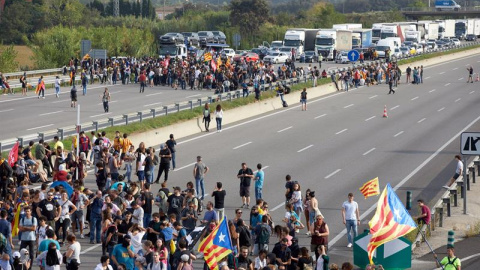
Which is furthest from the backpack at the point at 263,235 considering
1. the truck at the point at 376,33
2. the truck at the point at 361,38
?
the truck at the point at 376,33

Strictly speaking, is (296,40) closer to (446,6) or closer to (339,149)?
(339,149)

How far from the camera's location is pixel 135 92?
186 ft

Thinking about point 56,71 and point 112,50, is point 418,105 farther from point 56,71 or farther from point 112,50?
point 112,50

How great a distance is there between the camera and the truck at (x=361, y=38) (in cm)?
9662

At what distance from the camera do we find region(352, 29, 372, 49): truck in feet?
317

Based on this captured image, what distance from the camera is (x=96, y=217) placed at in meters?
22.3

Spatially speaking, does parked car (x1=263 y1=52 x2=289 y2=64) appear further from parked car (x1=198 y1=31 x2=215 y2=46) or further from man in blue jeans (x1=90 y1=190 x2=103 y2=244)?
man in blue jeans (x1=90 y1=190 x2=103 y2=244)

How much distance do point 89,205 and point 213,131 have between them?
66.0 feet

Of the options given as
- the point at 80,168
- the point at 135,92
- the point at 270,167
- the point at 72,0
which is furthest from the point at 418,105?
the point at 72,0

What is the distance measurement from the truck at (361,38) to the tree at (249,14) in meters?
18.3

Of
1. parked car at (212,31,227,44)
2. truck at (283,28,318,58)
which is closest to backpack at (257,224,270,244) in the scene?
truck at (283,28,318,58)

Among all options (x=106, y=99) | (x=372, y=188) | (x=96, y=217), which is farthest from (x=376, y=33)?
(x=96, y=217)

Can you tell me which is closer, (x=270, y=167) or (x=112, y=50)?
(x=270, y=167)

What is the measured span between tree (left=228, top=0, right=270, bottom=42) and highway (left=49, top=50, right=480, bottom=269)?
192 ft
